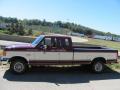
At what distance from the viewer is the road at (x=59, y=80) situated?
32.1 feet

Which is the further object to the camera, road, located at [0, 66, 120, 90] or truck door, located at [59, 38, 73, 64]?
truck door, located at [59, 38, 73, 64]

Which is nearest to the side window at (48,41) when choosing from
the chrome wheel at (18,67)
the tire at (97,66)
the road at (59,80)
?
the road at (59,80)

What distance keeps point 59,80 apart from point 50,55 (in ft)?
5.39

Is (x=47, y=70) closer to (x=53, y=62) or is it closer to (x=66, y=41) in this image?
(x=53, y=62)

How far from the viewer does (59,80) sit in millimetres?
11047

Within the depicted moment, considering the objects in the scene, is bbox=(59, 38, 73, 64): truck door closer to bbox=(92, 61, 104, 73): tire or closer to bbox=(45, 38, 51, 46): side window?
bbox=(45, 38, 51, 46): side window

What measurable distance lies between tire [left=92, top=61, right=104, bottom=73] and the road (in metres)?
0.28

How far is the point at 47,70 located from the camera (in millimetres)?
13148

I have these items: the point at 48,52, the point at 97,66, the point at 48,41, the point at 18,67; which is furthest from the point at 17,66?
the point at 97,66

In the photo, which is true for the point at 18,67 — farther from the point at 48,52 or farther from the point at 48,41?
the point at 48,41

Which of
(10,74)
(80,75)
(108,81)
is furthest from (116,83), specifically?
(10,74)

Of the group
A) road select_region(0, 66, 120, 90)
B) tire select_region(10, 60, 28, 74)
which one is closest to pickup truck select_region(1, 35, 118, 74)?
tire select_region(10, 60, 28, 74)

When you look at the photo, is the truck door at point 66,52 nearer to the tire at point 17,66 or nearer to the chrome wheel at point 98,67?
the chrome wheel at point 98,67

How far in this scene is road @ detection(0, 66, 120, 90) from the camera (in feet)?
32.1
